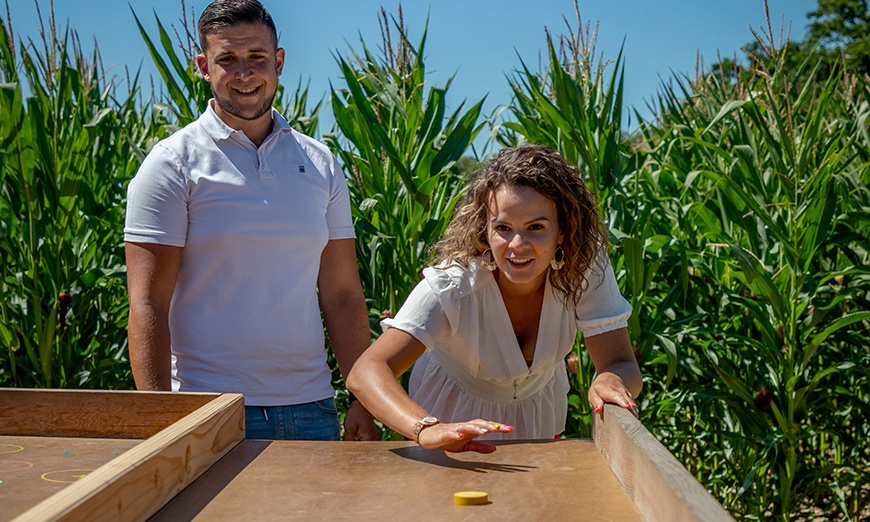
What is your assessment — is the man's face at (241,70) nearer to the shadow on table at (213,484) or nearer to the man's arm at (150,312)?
the man's arm at (150,312)

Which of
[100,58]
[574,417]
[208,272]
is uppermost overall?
[100,58]

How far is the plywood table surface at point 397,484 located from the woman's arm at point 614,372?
0.11 m

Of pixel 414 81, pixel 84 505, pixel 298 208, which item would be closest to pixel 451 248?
pixel 298 208

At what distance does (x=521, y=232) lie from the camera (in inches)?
83.3

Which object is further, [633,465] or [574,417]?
[574,417]

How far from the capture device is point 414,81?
3.83m

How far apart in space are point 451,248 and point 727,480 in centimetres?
209

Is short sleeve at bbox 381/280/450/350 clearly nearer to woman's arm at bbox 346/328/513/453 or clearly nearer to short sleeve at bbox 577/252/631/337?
woman's arm at bbox 346/328/513/453

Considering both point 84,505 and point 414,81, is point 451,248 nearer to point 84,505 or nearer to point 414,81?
point 84,505

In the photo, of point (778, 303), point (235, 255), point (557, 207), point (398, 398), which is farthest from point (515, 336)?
point (778, 303)

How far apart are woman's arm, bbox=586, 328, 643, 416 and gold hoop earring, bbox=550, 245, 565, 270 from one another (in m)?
0.19

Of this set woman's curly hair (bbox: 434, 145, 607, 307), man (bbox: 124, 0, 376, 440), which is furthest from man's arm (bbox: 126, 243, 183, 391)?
woman's curly hair (bbox: 434, 145, 607, 307)

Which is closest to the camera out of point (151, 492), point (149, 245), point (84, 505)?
point (84, 505)

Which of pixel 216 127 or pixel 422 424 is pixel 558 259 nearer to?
pixel 422 424
